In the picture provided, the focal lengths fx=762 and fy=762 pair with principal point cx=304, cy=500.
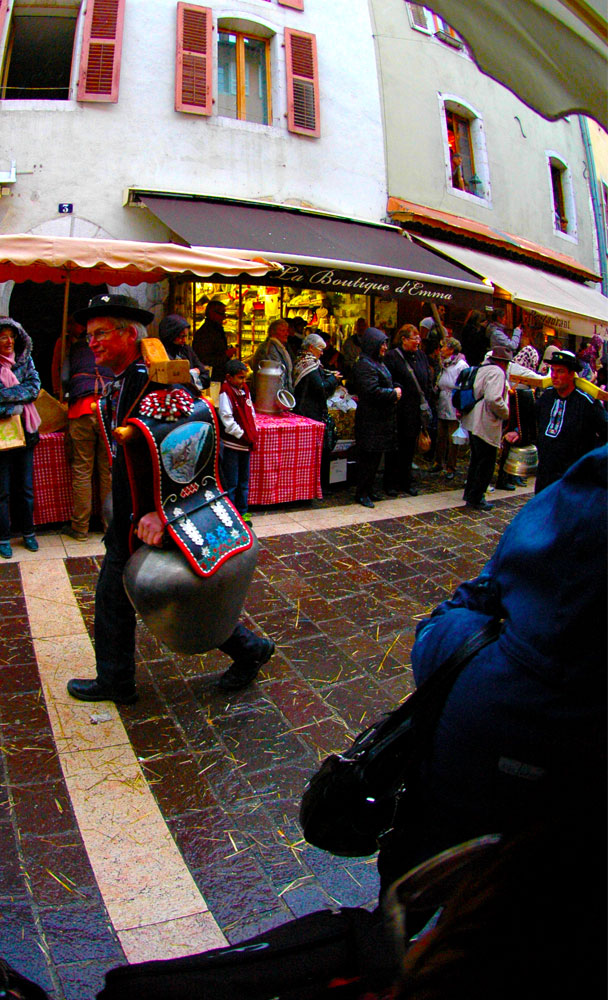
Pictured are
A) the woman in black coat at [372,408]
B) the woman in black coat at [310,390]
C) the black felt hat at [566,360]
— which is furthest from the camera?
the woman in black coat at [310,390]

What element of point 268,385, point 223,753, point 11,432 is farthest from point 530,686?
point 268,385

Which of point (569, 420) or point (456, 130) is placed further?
point (456, 130)

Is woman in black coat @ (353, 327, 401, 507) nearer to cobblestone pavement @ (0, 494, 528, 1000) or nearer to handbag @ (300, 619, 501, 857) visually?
cobblestone pavement @ (0, 494, 528, 1000)

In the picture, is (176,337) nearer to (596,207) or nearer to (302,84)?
(302,84)

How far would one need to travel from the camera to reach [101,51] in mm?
9508

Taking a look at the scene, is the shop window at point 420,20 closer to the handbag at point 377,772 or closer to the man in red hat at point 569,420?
the man in red hat at point 569,420

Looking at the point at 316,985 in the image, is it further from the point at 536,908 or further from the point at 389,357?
the point at 389,357

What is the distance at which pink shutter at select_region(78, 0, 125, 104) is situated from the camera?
942 cm

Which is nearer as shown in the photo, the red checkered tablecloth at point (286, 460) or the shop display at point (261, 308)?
the red checkered tablecloth at point (286, 460)

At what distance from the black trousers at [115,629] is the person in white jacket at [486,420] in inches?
198

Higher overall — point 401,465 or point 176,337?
point 176,337

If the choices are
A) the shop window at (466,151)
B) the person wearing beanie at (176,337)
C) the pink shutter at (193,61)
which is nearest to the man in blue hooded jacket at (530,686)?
the person wearing beanie at (176,337)

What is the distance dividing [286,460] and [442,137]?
7793mm

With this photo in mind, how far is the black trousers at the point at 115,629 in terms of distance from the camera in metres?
3.63
